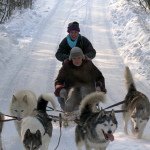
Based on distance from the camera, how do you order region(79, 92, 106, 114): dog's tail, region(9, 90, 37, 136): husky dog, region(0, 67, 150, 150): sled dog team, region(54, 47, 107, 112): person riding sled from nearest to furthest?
region(0, 67, 150, 150): sled dog team → region(79, 92, 106, 114): dog's tail → region(9, 90, 37, 136): husky dog → region(54, 47, 107, 112): person riding sled

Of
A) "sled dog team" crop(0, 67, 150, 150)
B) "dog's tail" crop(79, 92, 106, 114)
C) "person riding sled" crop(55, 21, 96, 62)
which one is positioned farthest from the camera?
"person riding sled" crop(55, 21, 96, 62)

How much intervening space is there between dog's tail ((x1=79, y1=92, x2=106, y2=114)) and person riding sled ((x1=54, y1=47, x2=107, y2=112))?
782 millimetres

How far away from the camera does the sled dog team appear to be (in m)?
3.81

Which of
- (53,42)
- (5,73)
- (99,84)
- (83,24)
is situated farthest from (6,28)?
(99,84)

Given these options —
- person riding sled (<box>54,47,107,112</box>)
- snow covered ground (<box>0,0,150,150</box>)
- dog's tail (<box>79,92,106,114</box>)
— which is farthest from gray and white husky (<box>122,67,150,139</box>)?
dog's tail (<box>79,92,106,114</box>)

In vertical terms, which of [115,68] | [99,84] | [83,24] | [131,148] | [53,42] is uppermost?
[83,24]

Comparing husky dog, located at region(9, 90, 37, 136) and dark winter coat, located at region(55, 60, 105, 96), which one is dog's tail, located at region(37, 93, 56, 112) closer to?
husky dog, located at region(9, 90, 37, 136)

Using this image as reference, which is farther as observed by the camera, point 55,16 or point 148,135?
point 55,16

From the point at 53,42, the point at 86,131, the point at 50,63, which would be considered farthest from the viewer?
the point at 53,42

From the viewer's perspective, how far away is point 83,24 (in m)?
13.9

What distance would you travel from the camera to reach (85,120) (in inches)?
165

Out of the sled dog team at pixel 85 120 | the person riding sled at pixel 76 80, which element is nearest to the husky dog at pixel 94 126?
the sled dog team at pixel 85 120

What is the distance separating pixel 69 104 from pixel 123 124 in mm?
1153

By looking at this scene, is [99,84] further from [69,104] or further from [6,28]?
[6,28]
